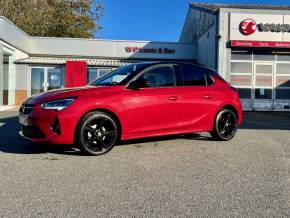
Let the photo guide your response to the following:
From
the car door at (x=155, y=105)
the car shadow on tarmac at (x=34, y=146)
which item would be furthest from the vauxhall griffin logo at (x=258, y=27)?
the car door at (x=155, y=105)

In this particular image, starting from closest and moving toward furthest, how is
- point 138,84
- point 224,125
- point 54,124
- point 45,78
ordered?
1. point 54,124
2. point 138,84
3. point 224,125
4. point 45,78

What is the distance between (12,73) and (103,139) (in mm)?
19152

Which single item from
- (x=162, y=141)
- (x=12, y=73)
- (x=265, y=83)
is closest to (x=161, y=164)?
(x=162, y=141)

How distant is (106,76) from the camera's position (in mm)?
7801

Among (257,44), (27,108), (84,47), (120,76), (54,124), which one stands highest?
(84,47)

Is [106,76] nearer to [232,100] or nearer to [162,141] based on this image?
[162,141]

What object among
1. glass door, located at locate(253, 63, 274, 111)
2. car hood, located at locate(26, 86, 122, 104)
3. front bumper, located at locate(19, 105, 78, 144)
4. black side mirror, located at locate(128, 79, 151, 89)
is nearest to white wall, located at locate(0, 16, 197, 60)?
glass door, located at locate(253, 63, 274, 111)

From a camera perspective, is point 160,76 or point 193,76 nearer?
point 160,76

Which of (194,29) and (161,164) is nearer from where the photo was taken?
(161,164)

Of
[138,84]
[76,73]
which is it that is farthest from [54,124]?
[76,73]

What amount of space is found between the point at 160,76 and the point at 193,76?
830 millimetres

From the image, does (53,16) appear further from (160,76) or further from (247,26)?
(160,76)

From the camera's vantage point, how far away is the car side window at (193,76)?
7.82 m

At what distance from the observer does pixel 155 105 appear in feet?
23.4
